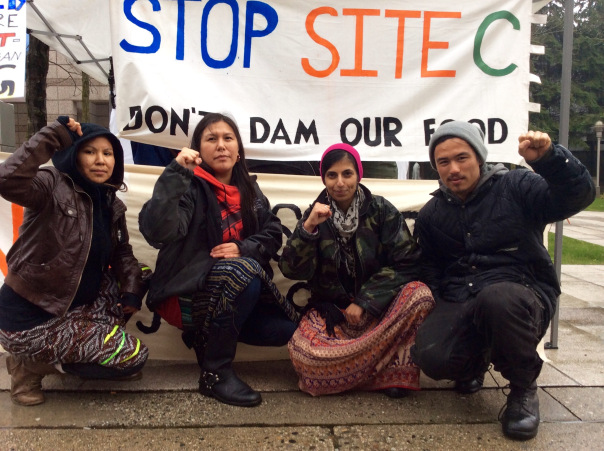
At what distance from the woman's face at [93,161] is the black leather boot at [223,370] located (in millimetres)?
877

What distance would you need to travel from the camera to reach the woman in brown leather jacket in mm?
2371

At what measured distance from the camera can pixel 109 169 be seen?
2566 millimetres

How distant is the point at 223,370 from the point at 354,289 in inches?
30.2

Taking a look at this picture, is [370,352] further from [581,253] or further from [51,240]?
[581,253]

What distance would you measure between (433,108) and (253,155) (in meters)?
1.11

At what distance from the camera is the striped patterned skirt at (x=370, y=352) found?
2527mm

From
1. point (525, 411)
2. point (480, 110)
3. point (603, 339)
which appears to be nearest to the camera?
point (525, 411)

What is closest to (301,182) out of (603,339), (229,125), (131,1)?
(229,125)

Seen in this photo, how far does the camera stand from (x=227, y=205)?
273 cm

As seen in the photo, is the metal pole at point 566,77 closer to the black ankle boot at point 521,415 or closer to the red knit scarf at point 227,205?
the black ankle boot at point 521,415

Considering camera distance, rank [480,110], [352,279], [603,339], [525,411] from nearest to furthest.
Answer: [525,411] < [352,279] < [480,110] < [603,339]

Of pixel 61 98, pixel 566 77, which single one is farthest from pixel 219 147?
pixel 61 98

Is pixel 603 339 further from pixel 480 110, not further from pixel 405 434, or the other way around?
pixel 405 434

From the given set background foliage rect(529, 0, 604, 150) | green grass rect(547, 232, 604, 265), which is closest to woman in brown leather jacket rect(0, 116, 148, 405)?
green grass rect(547, 232, 604, 265)
